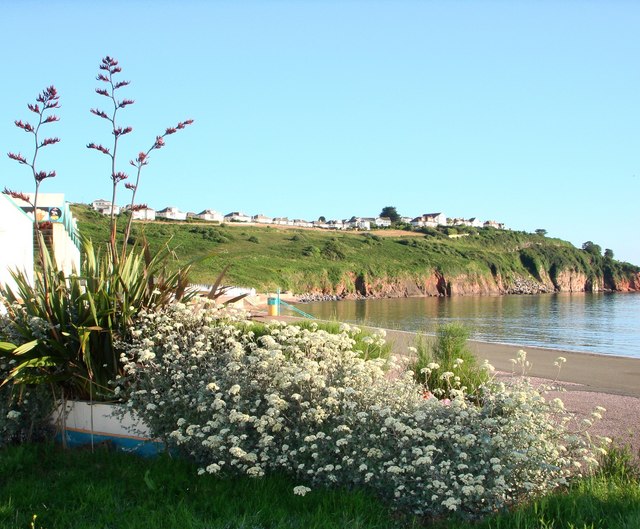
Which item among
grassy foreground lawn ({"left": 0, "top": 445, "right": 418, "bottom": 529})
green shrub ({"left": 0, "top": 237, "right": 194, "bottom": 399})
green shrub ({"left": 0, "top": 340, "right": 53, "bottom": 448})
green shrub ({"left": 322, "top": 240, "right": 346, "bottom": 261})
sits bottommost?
grassy foreground lawn ({"left": 0, "top": 445, "right": 418, "bottom": 529})

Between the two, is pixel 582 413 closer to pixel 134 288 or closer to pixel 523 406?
pixel 523 406

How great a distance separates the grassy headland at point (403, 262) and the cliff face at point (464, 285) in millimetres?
149

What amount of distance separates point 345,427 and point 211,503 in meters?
0.96

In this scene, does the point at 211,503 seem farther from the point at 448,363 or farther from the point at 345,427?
the point at 448,363

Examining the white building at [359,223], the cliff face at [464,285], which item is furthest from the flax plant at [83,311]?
the white building at [359,223]

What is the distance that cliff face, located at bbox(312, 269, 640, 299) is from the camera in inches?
3465

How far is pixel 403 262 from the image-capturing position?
97.4 meters

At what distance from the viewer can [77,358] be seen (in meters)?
5.77

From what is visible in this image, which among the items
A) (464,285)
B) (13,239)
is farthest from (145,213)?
(464,285)

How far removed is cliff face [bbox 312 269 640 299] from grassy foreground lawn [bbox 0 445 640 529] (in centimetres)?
7798

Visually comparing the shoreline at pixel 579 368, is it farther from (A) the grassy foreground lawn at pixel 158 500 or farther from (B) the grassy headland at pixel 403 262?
(B) the grassy headland at pixel 403 262

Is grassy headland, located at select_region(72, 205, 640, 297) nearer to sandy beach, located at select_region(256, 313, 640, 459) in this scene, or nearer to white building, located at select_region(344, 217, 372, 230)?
white building, located at select_region(344, 217, 372, 230)

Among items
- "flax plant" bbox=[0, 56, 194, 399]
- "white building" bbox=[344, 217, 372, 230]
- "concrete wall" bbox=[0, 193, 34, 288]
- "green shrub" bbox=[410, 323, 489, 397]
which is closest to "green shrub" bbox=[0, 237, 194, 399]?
"flax plant" bbox=[0, 56, 194, 399]

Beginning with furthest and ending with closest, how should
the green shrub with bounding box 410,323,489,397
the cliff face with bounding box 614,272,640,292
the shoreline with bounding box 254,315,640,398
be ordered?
the cliff face with bounding box 614,272,640,292, the shoreline with bounding box 254,315,640,398, the green shrub with bounding box 410,323,489,397
